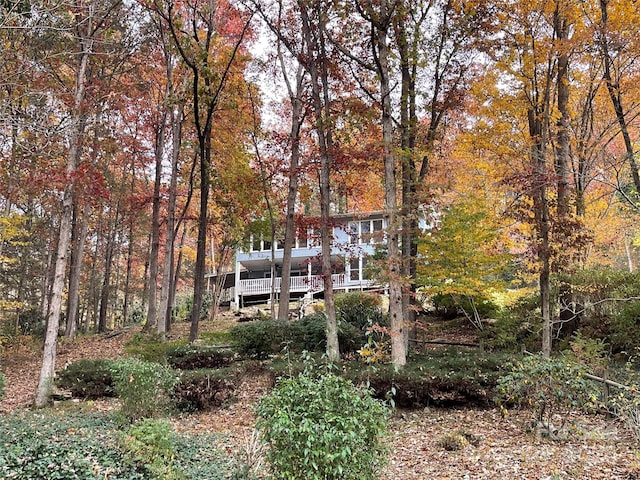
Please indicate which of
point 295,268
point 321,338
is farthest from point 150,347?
point 295,268

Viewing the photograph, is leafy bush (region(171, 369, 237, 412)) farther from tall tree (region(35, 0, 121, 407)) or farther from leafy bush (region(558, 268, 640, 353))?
leafy bush (region(558, 268, 640, 353))

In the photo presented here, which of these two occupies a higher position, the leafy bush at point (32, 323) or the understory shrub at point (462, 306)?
the understory shrub at point (462, 306)

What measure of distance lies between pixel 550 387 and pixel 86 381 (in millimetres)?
7786

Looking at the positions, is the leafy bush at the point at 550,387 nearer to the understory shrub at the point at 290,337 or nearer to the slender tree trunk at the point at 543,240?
the slender tree trunk at the point at 543,240

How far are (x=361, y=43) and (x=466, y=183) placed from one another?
572cm

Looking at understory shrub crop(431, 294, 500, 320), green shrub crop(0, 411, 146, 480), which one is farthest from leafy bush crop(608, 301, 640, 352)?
green shrub crop(0, 411, 146, 480)

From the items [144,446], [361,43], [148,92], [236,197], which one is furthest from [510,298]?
[148,92]

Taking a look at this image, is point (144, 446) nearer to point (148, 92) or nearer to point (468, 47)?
point (468, 47)

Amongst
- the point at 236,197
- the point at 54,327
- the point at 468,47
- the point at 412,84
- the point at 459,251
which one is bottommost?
the point at 54,327

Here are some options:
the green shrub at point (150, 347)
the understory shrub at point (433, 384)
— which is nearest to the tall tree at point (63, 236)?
the green shrub at point (150, 347)

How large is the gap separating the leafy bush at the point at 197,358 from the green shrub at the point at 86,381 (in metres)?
1.20

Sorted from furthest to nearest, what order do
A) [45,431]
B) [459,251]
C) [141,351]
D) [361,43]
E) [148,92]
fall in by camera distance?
1. [148,92]
2. [141,351]
3. [459,251]
4. [361,43]
5. [45,431]

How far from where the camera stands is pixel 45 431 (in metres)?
4.75

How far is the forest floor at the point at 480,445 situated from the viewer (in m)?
4.55
